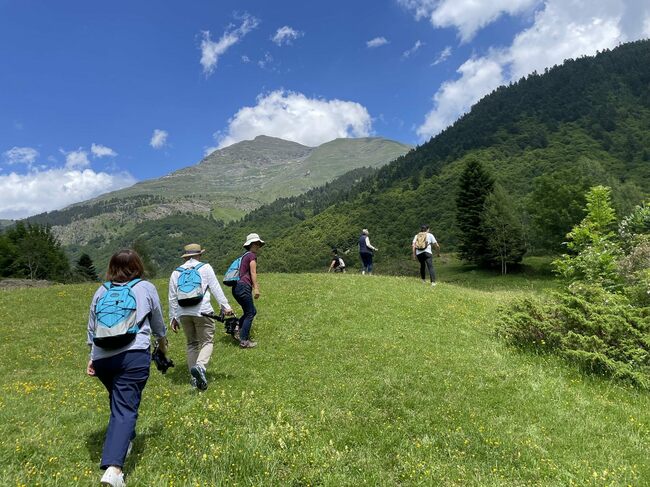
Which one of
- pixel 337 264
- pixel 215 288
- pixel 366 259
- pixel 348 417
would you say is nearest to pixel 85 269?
pixel 337 264

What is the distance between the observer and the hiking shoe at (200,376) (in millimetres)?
9281

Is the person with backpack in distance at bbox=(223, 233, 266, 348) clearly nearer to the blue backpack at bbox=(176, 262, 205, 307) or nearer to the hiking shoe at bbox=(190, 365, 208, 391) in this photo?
the blue backpack at bbox=(176, 262, 205, 307)

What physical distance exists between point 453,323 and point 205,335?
947 cm

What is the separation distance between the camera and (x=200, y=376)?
9312 mm

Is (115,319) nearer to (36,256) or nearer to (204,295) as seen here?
(204,295)

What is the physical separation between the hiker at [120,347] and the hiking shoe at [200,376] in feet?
10.5

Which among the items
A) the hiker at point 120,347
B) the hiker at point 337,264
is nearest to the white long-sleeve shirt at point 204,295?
the hiker at point 120,347

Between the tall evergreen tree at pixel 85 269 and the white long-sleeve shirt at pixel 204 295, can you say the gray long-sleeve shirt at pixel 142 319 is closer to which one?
the white long-sleeve shirt at pixel 204 295

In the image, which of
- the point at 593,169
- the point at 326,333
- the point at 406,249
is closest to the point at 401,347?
the point at 326,333

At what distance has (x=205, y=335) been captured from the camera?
32.1ft

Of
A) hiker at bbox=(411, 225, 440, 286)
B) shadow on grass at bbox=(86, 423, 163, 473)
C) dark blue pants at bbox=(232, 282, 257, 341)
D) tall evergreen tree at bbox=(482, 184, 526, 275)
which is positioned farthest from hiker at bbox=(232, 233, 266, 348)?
tall evergreen tree at bbox=(482, 184, 526, 275)

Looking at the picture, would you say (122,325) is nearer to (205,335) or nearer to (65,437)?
(65,437)

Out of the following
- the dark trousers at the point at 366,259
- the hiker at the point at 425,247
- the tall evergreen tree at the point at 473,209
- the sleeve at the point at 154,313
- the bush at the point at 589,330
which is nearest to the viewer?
the sleeve at the point at 154,313

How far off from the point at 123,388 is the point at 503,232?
72658 mm
